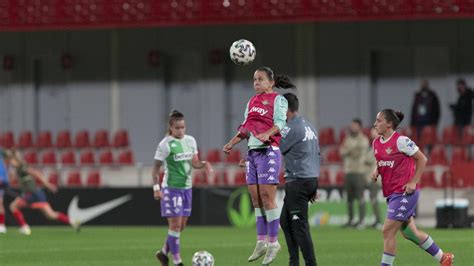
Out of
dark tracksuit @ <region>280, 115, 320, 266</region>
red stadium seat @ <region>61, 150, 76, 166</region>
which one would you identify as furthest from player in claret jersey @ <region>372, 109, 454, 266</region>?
red stadium seat @ <region>61, 150, 76, 166</region>

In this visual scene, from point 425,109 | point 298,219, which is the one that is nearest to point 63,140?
point 425,109

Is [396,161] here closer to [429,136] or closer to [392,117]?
[392,117]

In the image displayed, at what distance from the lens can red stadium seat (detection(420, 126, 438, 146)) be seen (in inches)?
1273

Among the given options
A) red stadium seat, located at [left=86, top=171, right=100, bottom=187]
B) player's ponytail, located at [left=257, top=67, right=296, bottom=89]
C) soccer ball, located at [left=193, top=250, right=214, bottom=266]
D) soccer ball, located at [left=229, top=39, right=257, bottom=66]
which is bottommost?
red stadium seat, located at [left=86, top=171, right=100, bottom=187]

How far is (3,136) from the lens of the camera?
123 feet

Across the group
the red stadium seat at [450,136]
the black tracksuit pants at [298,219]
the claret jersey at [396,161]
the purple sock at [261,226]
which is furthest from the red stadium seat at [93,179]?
the claret jersey at [396,161]

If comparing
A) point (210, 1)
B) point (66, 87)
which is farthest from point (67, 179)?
point (210, 1)

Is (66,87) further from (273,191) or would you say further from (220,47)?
(273,191)

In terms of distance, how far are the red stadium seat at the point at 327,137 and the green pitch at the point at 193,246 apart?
20.2 feet

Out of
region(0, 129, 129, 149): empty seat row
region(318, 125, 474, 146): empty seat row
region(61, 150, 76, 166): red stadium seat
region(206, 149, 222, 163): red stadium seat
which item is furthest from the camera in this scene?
region(0, 129, 129, 149): empty seat row

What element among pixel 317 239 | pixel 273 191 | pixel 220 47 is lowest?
pixel 317 239

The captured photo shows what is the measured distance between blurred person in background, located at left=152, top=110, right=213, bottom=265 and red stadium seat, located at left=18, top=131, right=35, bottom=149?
847 inches

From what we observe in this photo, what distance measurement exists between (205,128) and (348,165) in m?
8.82

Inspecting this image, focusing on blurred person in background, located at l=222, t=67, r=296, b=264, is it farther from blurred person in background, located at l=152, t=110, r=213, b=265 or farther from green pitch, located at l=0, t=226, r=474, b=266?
green pitch, located at l=0, t=226, r=474, b=266
